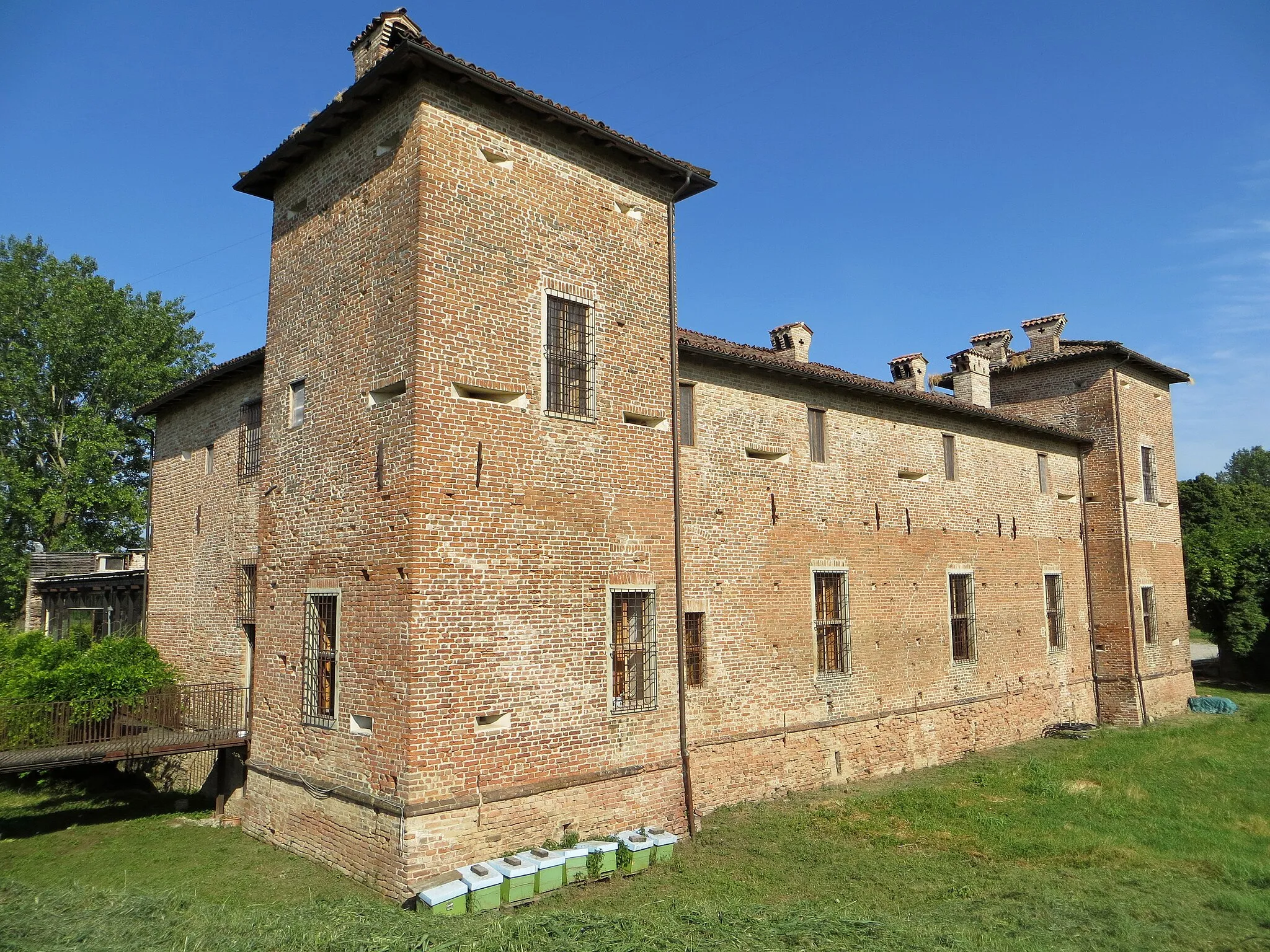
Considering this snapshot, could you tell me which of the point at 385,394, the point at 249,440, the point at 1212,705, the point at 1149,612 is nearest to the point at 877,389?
the point at 385,394

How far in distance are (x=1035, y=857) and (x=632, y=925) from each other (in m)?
6.47

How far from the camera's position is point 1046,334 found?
24.3 metres

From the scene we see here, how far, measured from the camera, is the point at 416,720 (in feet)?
29.0

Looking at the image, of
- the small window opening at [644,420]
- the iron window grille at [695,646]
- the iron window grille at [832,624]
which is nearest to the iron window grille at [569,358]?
the small window opening at [644,420]

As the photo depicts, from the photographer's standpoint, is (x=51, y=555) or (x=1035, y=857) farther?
(x=51, y=555)

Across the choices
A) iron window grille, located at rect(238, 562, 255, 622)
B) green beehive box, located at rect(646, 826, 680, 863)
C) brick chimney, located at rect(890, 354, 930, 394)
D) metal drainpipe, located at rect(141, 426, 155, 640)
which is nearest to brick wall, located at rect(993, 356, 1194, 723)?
brick chimney, located at rect(890, 354, 930, 394)

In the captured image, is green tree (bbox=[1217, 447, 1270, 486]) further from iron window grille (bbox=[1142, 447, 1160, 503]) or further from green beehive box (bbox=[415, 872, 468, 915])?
green beehive box (bbox=[415, 872, 468, 915])

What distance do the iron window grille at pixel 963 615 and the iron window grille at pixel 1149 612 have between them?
8.24 metres

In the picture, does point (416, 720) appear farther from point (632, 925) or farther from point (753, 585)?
point (753, 585)

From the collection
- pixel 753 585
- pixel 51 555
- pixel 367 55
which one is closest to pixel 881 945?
pixel 753 585

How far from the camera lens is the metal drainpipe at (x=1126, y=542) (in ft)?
71.1

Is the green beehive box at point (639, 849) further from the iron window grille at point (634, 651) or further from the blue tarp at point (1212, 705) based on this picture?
the blue tarp at point (1212, 705)

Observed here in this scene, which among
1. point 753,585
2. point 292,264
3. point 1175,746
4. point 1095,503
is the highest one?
point 292,264

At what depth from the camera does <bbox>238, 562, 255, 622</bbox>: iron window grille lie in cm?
1436
